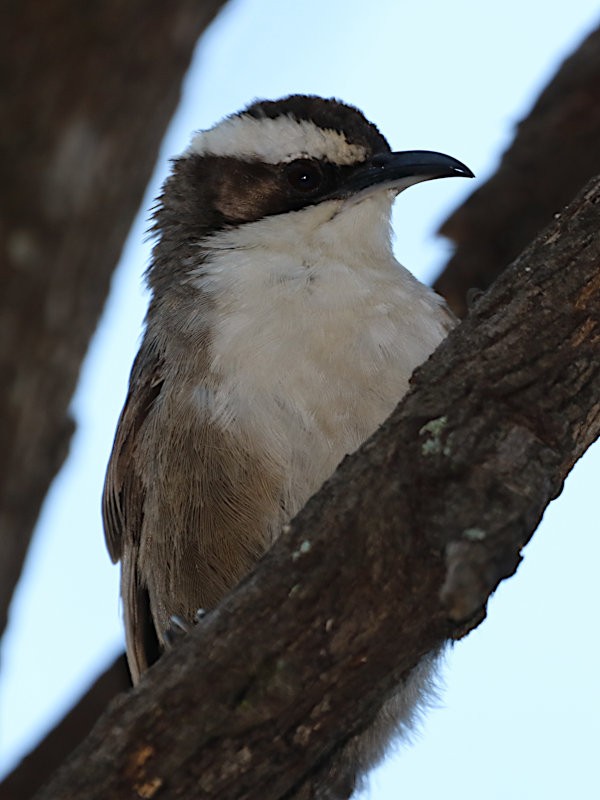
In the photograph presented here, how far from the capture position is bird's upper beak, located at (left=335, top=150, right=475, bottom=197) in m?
4.94

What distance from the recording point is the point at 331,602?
3029mm

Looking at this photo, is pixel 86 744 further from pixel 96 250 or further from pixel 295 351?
pixel 96 250

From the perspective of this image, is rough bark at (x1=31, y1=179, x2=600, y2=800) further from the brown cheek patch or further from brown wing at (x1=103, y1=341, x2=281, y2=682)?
the brown cheek patch

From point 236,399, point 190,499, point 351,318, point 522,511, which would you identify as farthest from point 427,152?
point 522,511

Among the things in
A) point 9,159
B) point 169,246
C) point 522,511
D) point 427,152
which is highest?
point 9,159

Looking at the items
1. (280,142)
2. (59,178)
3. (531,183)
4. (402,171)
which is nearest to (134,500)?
(59,178)

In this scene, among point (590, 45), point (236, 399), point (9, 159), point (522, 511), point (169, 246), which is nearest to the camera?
point (522, 511)

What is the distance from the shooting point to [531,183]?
644 cm

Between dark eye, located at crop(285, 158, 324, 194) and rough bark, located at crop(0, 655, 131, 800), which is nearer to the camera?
dark eye, located at crop(285, 158, 324, 194)

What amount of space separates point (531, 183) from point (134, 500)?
2797mm

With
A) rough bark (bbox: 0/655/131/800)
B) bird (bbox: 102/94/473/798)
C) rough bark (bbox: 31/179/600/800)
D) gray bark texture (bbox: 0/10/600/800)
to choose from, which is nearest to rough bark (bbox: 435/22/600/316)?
bird (bbox: 102/94/473/798)

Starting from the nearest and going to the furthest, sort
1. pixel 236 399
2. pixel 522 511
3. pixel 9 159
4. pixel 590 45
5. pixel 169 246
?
pixel 522 511 < pixel 236 399 < pixel 9 159 < pixel 169 246 < pixel 590 45

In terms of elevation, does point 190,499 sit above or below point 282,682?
above

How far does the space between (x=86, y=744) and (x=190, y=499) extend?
1523mm
